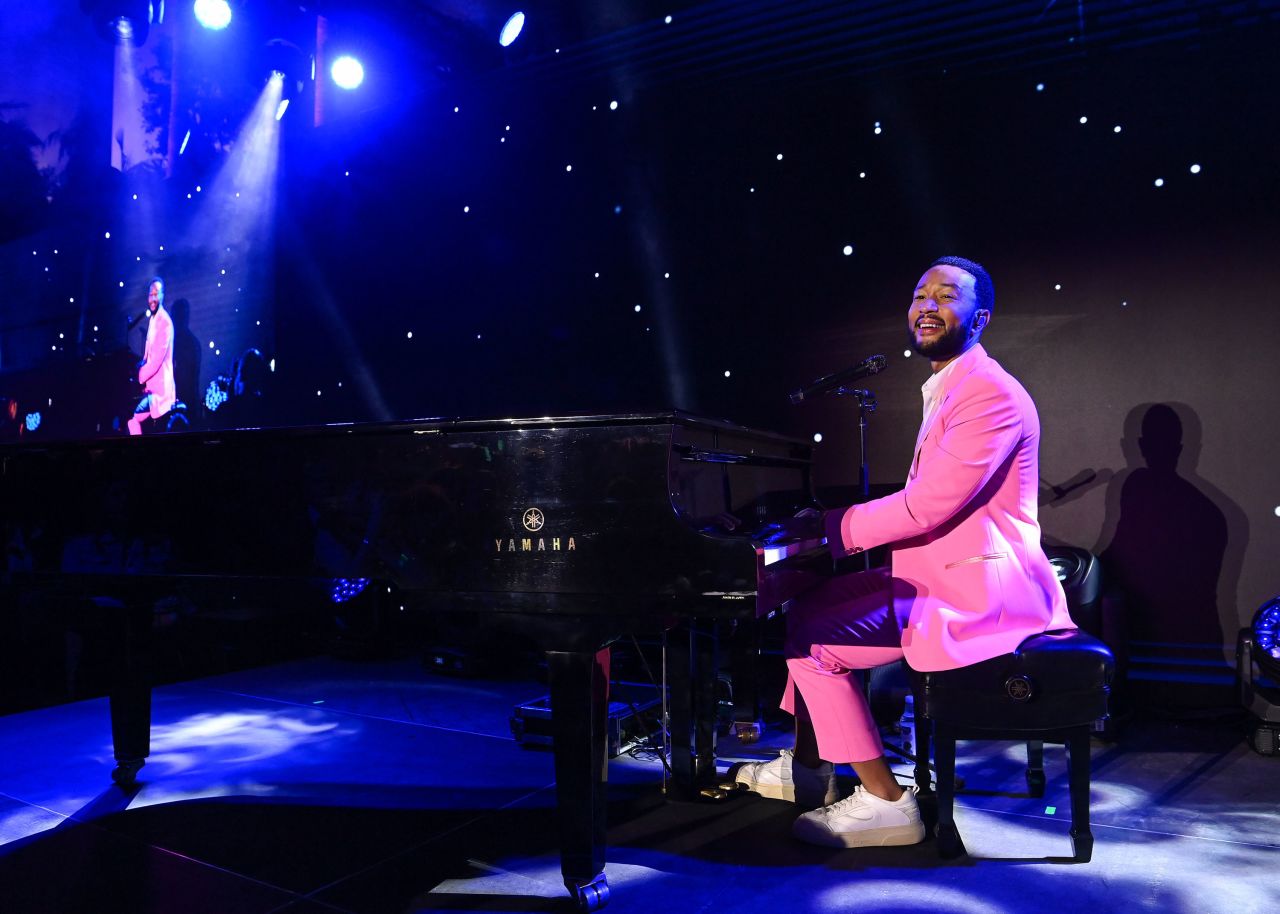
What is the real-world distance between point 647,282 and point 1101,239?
2.29 meters

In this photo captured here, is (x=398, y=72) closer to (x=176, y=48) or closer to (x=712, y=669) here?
(x=176, y=48)

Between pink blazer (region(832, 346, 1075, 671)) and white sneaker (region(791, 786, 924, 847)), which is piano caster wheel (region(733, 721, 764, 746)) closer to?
white sneaker (region(791, 786, 924, 847))

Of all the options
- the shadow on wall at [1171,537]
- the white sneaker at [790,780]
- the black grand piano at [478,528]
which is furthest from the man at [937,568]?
the shadow on wall at [1171,537]

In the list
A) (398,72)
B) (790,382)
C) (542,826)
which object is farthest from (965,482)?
(398,72)

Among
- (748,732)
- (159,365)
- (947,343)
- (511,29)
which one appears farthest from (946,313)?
(159,365)

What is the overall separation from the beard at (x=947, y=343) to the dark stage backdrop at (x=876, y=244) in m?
1.22

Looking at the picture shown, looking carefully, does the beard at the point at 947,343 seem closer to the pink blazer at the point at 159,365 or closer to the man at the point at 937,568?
the man at the point at 937,568

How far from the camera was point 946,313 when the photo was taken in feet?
7.57

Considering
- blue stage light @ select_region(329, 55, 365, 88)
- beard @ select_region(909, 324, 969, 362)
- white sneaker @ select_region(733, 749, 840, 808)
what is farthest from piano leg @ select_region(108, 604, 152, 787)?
blue stage light @ select_region(329, 55, 365, 88)

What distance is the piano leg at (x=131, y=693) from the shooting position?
107 inches

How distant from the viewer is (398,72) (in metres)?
5.70

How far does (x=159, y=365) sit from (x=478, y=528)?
6393 millimetres

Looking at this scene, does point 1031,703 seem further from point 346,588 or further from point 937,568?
point 346,588

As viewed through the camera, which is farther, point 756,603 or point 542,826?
point 542,826
